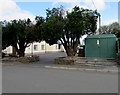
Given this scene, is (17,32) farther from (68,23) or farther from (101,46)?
(101,46)

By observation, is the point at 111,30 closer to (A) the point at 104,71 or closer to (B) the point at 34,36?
(B) the point at 34,36

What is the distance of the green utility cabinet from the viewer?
1328 cm

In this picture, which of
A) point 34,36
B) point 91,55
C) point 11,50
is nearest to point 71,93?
point 91,55

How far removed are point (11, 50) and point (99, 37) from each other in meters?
22.7

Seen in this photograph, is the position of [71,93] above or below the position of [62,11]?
below

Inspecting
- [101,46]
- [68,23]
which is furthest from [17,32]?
[101,46]

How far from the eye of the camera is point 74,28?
1255 cm

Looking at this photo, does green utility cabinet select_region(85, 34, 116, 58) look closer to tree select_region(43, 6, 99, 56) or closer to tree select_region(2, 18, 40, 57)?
tree select_region(43, 6, 99, 56)

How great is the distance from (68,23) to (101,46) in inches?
144

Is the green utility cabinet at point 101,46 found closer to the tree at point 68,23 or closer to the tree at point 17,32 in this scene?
the tree at point 68,23

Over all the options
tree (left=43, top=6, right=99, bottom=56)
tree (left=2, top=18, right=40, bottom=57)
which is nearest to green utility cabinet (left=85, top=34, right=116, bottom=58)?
tree (left=43, top=6, right=99, bottom=56)

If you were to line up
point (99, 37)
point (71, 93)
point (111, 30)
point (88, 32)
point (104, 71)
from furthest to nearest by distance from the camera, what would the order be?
point (111, 30)
point (88, 32)
point (99, 37)
point (104, 71)
point (71, 93)

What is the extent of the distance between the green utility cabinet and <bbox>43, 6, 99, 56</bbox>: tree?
4.36ft

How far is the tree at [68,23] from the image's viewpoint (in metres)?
12.6
